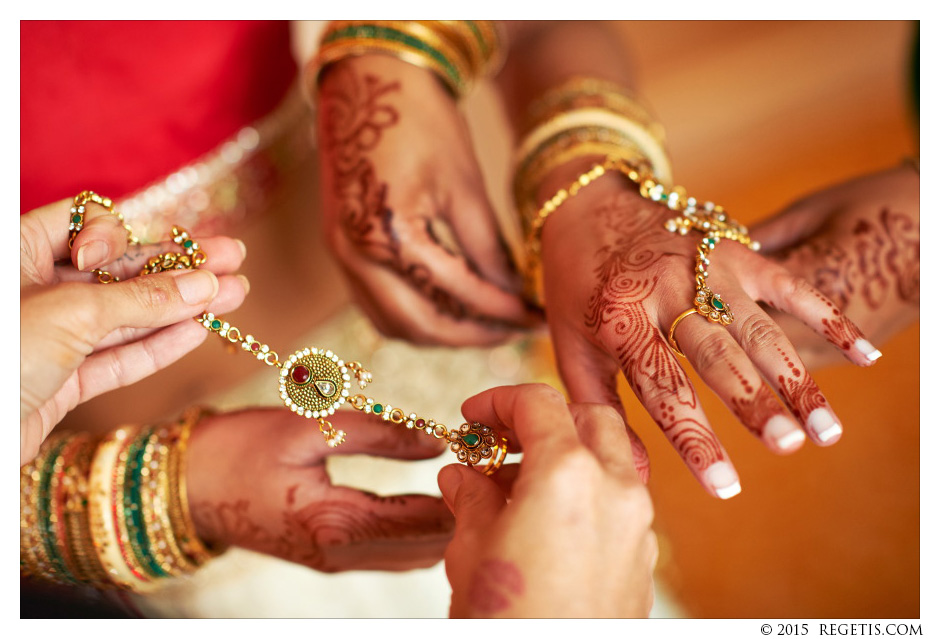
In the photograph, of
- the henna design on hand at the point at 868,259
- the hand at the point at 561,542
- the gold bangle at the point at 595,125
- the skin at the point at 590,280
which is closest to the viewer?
the hand at the point at 561,542

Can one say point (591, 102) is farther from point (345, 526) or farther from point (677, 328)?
point (345, 526)

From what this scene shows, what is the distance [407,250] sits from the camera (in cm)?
90

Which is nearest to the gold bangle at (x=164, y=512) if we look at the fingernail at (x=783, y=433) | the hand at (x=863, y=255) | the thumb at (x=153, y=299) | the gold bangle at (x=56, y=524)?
the gold bangle at (x=56, y=524)

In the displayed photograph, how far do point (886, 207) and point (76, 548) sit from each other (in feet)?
3.63

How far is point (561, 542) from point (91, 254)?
54 centimetres

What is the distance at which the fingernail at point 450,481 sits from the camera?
2.17 feet

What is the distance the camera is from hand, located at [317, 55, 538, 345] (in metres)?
0.91

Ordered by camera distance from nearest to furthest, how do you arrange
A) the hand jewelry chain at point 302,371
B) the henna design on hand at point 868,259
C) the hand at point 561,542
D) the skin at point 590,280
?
the hand at point 561,542 < the skin at point 590,280 < the hand jewelry chain at point 302,371 < the henna design on hand at point 868,259

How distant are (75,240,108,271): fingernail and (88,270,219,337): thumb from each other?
54 mm

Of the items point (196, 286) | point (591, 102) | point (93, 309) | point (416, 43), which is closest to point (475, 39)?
point (416, 43)

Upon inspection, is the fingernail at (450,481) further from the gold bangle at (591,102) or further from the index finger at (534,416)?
the gold bangle at (591,102)

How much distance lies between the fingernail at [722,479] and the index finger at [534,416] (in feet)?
0.42
